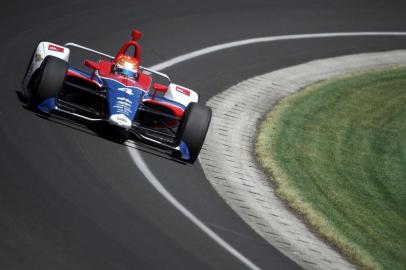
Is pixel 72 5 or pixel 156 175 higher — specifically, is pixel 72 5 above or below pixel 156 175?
above

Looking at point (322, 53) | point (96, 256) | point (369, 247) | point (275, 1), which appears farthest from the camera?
point (275, 1)

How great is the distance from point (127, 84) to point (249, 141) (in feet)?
10.4

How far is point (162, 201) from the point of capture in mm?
11070

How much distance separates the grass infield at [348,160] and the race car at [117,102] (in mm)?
1839

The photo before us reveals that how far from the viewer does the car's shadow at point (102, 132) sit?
1241cm

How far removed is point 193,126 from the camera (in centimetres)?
1234

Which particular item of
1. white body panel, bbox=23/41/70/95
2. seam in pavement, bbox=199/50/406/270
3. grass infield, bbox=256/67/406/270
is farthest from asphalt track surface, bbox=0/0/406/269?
grass infield, bbox=256/67/406/270

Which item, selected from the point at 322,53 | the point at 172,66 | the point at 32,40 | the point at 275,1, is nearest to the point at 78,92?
the point at 32,40

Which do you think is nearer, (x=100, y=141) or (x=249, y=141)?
(x=100, y=141)

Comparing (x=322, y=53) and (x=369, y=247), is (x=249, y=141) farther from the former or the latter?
(x=322, y=53)

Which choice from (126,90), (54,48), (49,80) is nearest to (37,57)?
(54,48)

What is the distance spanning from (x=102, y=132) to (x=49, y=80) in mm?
1320

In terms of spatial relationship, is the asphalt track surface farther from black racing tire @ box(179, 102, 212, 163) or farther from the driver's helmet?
the driver's helmet

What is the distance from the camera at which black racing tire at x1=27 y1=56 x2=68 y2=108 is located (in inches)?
462
